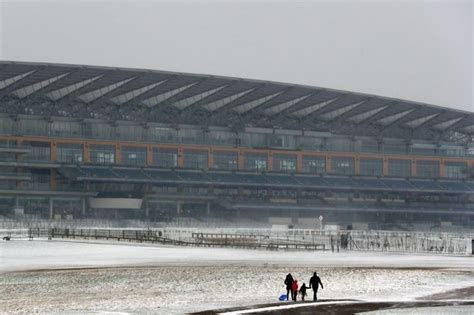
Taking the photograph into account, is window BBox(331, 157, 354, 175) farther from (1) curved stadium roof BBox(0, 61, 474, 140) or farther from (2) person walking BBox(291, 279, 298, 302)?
(2) person walking BBox(291, 279, 298, 302)

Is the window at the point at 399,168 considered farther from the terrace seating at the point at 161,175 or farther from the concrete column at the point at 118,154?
the concrete column at the point at 118,154

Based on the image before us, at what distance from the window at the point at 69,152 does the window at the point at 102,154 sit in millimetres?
2011

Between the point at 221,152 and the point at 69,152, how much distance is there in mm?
26826

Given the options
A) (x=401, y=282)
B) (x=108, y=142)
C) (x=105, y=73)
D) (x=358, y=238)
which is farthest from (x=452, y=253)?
(x=108, y=142)

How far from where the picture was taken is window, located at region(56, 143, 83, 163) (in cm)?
15188

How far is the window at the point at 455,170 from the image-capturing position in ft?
579

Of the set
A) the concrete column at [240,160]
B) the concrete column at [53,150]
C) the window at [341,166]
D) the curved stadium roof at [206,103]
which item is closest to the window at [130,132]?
the curved stadium roof at [206,103]

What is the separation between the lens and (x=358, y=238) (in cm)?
11194

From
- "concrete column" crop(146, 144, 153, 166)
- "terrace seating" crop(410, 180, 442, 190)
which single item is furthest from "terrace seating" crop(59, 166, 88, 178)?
"terrace seating" crop(410, 180, 442, 190)

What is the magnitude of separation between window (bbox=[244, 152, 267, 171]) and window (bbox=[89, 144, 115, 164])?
24.2m

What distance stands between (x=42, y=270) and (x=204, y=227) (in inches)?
3190

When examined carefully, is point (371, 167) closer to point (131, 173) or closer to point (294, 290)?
point (131, 173)

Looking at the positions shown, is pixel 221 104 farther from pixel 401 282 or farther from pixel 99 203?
pixel 401 282

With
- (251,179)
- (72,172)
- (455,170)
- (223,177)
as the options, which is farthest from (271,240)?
(455,170)
